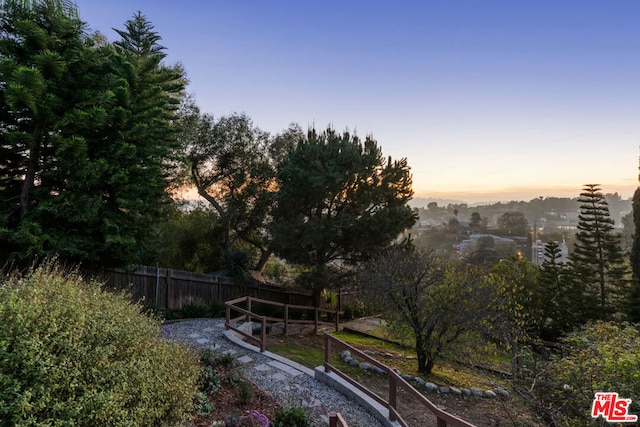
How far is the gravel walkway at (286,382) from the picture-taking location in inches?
193

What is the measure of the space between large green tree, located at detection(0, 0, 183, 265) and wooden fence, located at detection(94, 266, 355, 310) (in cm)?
123

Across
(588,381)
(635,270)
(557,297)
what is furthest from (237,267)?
(635,270)

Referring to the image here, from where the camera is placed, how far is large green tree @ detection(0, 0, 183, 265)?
7.62 m

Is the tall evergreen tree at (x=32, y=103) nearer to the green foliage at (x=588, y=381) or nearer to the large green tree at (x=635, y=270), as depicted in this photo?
the green foliage at (x=588, y=381)

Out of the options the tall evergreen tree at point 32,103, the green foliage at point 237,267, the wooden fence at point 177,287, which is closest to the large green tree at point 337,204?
the green foliage at point 237,267

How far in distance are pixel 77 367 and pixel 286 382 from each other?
380 centimetres

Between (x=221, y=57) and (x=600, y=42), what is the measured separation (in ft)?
42.4

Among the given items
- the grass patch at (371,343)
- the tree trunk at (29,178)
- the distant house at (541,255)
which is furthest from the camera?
the distant house at (541,255)

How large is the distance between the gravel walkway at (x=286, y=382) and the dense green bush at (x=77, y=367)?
6.12ft

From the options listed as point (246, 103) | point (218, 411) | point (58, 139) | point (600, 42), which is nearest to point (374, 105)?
point (246, 103)

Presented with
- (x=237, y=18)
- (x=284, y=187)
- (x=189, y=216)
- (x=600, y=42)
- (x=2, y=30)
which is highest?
(x=237, y=18)

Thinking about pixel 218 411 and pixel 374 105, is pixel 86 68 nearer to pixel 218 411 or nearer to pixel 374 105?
pixel 218 411

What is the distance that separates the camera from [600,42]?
9.79m

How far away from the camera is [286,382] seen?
5.80 metres
